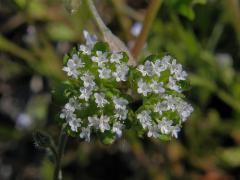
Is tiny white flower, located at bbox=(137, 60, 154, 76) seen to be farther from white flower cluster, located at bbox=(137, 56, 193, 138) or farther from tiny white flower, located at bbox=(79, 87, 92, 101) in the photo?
tiny white flower, located at bbox=(79, 87, 92, 101)

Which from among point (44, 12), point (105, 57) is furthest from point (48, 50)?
point (105, 57)

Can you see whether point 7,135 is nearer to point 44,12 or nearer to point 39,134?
point 44,12

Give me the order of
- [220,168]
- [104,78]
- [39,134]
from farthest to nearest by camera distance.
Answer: [220,168], [39,134], [104,78]

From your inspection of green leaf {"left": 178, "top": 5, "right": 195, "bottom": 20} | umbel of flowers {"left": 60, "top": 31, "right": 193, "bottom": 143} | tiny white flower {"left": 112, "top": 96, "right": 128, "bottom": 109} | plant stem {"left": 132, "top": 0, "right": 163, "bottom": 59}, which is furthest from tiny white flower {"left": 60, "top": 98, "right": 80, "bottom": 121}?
green leaf {"left": 178, "top": 5, "right": 195, "bottom": 20}

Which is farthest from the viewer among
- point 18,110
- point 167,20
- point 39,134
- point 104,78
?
point 18,110

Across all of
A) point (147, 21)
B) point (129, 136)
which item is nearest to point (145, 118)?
point (147, 21)

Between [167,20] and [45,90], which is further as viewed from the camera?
[45,90]

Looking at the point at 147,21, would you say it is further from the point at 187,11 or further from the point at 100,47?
the point at 100,47
